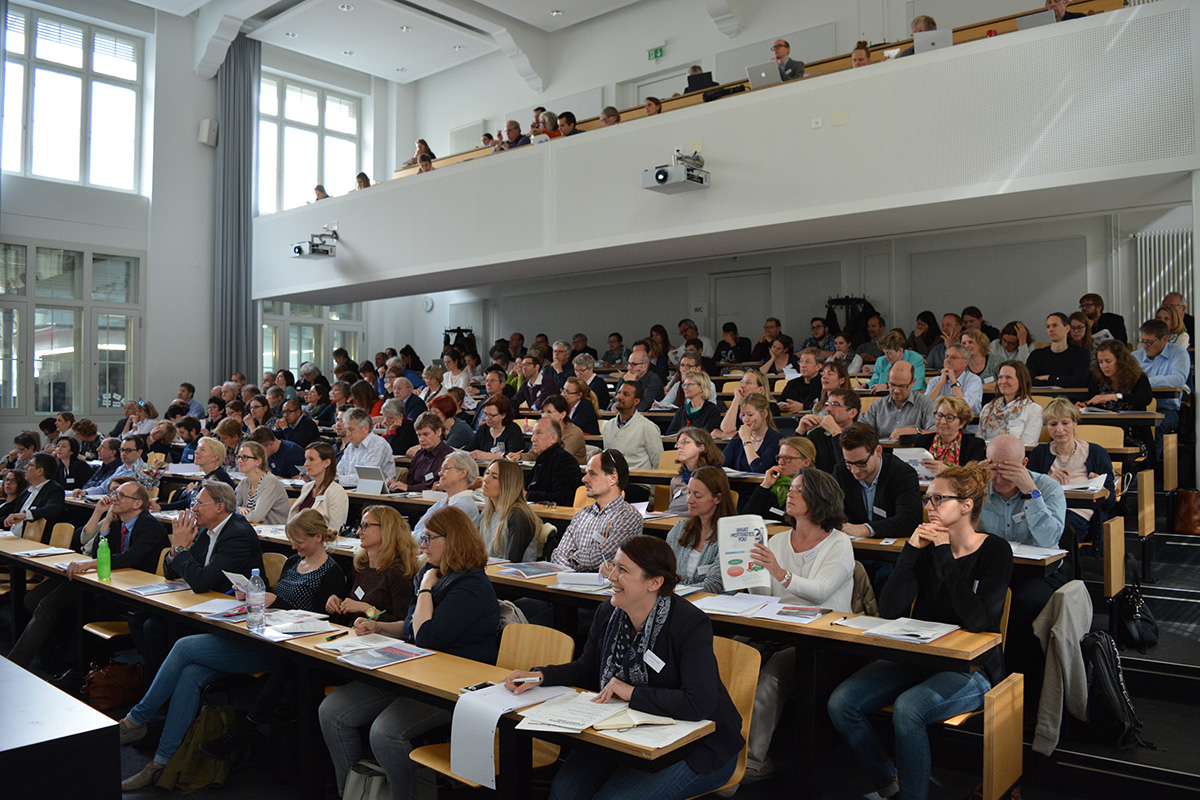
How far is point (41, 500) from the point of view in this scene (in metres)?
6.74

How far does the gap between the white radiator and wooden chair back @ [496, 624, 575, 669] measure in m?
8.04

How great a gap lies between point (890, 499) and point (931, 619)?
1157 millimetres

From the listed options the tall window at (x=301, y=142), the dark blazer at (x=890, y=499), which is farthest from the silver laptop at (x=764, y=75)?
the tall window at (x=301, y=142)

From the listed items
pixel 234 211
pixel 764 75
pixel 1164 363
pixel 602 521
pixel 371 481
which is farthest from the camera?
pixel 234 211

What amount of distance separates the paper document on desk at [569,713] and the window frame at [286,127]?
510 inches

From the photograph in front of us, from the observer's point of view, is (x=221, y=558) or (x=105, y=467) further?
(x=105, y=467)

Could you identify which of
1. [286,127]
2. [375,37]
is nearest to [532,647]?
[375,37]

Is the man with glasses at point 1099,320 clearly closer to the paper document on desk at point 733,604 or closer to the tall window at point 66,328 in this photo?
Result: the paper document on desk at point 733,604

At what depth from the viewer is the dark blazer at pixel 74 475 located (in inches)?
324

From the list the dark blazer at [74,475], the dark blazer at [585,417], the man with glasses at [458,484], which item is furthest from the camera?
the dark blazer at [74,475]

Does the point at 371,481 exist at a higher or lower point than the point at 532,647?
higher

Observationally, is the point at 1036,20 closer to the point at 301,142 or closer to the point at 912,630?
the point at 912,630

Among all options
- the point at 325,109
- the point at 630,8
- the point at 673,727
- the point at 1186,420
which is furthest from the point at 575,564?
the point at 325,109

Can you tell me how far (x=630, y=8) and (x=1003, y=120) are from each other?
743 centimetres
